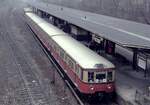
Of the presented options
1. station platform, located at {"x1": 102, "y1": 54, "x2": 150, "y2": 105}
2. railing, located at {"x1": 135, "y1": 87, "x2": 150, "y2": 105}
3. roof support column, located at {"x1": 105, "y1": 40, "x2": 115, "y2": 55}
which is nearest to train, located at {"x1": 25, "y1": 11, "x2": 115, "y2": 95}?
station platform, located at {"x1": 102, "y1": 54, "x2": 150, "y2": 105}

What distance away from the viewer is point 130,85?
21.5m

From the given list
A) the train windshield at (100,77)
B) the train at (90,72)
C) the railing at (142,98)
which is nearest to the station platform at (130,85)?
the railing at (142,98)

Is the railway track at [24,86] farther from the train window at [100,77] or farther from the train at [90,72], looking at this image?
the train window at [100,77]

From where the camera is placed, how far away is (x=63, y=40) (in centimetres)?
2728

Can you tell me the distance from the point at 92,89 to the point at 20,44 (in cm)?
2239

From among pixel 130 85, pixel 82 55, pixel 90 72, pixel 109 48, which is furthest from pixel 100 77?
pixel 109 48

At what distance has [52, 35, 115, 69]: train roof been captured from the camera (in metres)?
19.1

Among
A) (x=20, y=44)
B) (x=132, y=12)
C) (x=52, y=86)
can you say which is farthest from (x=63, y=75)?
(x=132, y=12)

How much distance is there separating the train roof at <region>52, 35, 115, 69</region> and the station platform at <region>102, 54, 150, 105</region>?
1984mm

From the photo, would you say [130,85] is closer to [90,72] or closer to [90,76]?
[90,76]

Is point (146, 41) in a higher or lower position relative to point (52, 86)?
higher

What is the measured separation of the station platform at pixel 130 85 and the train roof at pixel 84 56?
6.51 ft

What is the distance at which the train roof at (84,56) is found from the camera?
19094 mm

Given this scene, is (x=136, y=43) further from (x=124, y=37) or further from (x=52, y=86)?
(x=52, y=86)
